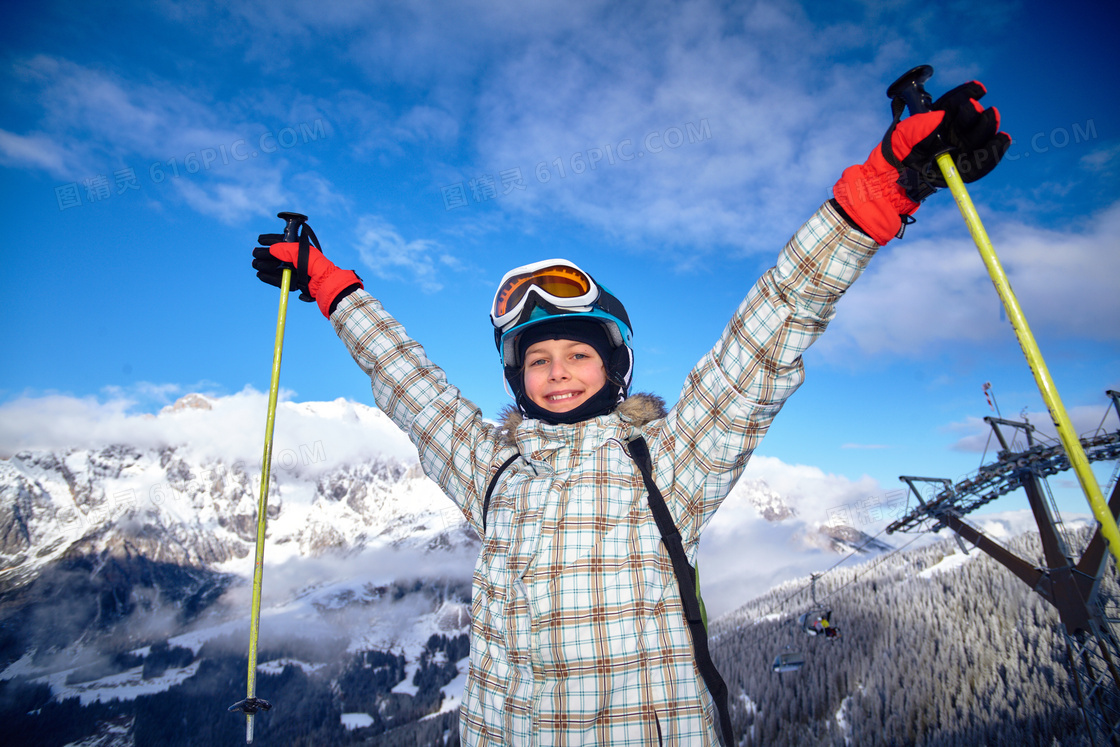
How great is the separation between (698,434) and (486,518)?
1255 mm

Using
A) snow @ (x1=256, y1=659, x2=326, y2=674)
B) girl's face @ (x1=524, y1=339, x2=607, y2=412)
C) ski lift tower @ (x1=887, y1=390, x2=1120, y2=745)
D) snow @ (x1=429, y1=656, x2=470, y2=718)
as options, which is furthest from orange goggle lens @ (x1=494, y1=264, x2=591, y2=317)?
snow @ (x1=256, y1=659, x2=326, y2=674)

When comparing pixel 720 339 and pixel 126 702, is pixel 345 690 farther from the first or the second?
pixel 720 339

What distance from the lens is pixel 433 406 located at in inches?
123

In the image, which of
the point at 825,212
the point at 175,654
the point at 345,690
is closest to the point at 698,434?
the point at 825,212

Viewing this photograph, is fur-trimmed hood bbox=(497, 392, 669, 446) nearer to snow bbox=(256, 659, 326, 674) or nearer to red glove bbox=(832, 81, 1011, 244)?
red glove bbox=(832, 81, 1011, 244)

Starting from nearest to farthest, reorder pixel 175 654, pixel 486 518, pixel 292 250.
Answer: pixel 486 518, pixel 292 250, pixel 175 654

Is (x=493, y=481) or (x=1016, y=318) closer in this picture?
(x=1016, y=318)

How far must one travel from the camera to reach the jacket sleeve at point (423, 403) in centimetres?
296

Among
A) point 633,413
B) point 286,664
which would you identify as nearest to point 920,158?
point 633,413

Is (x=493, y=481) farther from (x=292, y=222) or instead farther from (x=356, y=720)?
(x=356, y=720)

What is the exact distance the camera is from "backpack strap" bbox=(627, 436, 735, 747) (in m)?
2.08

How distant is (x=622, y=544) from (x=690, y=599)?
379 mm

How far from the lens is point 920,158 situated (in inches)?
77.4

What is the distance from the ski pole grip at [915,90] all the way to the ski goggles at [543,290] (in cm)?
179
